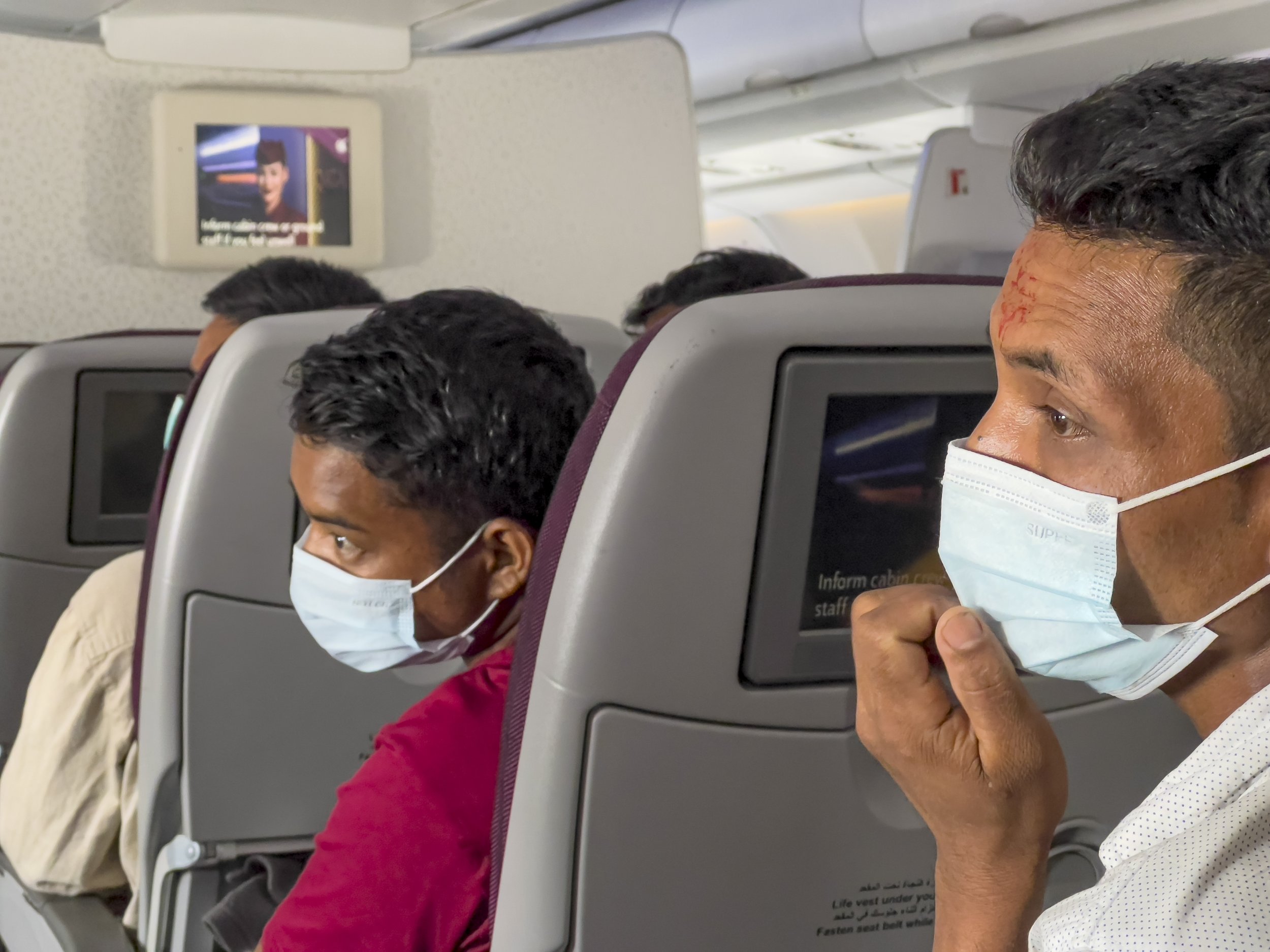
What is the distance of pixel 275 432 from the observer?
75.0 inches

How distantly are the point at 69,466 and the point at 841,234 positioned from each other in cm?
730

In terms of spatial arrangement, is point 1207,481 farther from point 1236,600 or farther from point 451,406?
point 451,406

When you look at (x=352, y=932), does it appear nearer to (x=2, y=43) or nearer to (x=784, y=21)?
(x=2, y=43)

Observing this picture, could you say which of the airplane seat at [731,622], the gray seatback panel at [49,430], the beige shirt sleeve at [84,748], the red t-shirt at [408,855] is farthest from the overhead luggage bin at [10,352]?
the airplane seat at [731,622]

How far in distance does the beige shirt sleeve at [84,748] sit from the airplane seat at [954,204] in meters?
3.53

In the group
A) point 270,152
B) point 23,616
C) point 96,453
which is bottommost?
point 23,616

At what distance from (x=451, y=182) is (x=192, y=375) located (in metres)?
1.93

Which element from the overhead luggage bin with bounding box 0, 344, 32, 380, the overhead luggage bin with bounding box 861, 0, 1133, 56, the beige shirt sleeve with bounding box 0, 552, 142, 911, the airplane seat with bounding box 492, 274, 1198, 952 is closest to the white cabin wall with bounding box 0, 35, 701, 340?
the overhead luggage bin with bounding box 0, 344, 32, 380

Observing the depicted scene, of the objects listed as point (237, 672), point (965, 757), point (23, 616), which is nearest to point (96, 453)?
point (23, 616)

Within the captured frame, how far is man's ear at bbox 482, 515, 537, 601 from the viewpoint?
173 cm

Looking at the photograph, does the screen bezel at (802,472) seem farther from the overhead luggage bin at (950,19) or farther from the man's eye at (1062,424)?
the overhead luggage bin at (950,19)

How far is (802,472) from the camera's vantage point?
122 centimetres

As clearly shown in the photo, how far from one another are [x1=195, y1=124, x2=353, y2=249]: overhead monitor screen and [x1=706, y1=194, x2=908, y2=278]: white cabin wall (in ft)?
15.0

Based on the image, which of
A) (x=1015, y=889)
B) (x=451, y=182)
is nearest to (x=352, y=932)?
(x=1015, y=889)
